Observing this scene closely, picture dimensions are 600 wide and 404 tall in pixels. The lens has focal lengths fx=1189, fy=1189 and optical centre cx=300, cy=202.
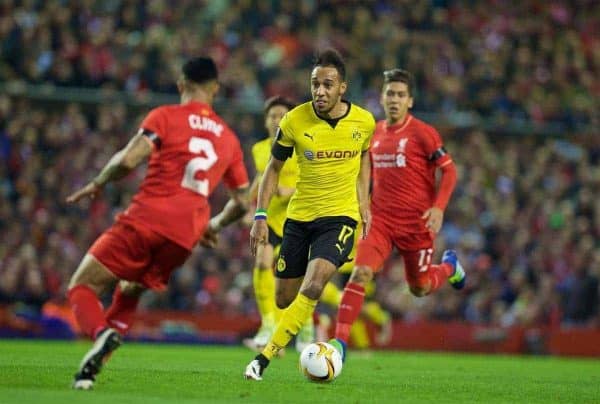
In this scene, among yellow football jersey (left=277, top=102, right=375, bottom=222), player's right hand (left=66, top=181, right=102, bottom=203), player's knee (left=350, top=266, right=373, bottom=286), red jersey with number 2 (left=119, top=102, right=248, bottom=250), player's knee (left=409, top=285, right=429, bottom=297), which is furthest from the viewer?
player's knee (left=409, top=285, right=429, bottom=297)

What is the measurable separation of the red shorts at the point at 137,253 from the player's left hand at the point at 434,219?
3355 mm

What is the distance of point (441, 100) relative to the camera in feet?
83.4

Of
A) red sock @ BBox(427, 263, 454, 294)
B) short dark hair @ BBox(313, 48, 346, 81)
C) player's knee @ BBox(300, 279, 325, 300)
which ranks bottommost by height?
player's knee @ BBox(300, 279, 325, 300)

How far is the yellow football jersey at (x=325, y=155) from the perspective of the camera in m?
10.3

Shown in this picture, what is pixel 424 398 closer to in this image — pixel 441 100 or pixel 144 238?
pixel 144 238

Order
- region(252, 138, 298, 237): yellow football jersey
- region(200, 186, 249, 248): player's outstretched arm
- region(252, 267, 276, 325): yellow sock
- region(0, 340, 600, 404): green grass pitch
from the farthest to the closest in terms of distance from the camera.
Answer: region(252, 267, 276, 325): yellow sock, region(252, 138, 298, 237): yellow football jersey, region(200, 186, 249, 248): player's outstretched arm, region(0, 340, 600, 404): green grass pitch

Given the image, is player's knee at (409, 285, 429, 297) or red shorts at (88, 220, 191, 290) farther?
player's knee at (409, 285, 429, 297)

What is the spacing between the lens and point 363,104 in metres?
24.2

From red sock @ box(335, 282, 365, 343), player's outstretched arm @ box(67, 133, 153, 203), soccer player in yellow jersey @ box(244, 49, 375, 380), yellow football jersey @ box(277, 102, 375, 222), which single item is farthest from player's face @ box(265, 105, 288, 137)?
player's outstretched arm @ box(67, 133, 153, 203)

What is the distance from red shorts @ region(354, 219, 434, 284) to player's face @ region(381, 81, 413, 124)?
1.17 m

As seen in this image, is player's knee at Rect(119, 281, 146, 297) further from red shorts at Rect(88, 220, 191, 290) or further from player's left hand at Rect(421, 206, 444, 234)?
player's left hand at Rect(421, 206, 444, 234)

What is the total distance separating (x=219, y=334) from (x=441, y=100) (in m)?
8.16

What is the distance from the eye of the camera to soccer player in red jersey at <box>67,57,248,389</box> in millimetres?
8891

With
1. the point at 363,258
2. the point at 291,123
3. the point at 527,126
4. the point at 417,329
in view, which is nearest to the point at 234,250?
the point at 417,329
